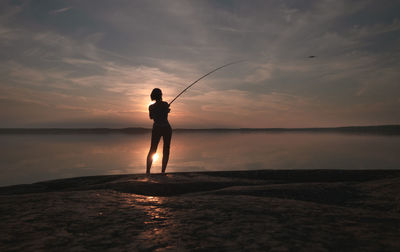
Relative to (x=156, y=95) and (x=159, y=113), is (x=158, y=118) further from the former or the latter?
(x=156, y=95)

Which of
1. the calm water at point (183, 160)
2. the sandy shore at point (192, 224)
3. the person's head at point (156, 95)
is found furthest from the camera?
the calm water at point (183, 160)

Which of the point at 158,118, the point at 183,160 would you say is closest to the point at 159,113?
the point at 158,118

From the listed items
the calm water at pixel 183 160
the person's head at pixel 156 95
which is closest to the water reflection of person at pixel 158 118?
the person's head at pixel 156 95

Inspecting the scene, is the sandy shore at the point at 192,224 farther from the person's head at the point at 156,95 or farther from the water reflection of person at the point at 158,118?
the person's head at the point at 156,95

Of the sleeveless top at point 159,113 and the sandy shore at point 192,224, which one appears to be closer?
the sandy shore at point 192,224

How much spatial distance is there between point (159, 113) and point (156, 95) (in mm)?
461

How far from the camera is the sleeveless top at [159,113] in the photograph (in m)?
6.03

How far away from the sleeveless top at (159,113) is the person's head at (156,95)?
0.13m

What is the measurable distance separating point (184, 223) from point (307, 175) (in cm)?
466

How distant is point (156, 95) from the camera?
6074 millimetres

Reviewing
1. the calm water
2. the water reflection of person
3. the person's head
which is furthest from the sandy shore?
the calm water

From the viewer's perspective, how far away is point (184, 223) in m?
1.35

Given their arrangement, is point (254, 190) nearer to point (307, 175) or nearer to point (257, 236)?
point (257, 236)

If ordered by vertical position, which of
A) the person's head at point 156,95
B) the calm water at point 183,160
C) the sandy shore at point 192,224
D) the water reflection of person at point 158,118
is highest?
the person's head at point 156,95
